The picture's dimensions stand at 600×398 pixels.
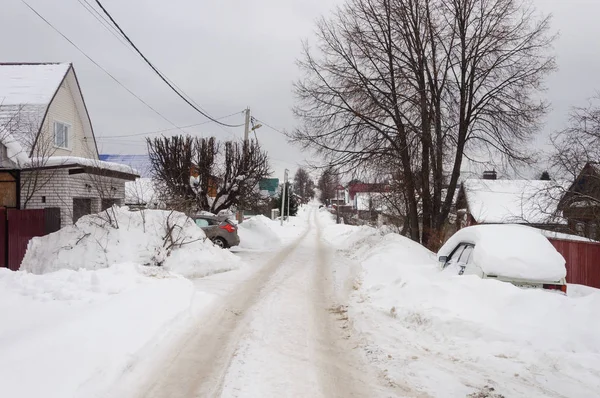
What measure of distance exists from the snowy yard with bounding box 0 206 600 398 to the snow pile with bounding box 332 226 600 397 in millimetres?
22

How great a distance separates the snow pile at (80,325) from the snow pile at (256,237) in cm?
1267

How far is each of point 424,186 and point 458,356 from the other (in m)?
14.0

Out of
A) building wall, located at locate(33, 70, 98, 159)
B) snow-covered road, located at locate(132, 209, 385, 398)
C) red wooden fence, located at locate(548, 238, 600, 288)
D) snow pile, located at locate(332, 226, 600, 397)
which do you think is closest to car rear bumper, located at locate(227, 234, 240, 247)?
building wall, located at locate(33, 70, 98, 159)

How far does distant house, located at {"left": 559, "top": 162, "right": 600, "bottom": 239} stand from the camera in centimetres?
1284

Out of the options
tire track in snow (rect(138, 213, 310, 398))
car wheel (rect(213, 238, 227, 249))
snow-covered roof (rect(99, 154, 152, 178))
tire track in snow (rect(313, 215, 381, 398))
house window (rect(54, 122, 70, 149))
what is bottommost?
tire track in snow (rect(313, 215, 381, 398))

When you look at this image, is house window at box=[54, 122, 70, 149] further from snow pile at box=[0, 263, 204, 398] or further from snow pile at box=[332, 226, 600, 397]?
snow pile at box=[332, 226, 600, 397]

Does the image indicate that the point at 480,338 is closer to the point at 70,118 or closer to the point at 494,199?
the point at 70,118

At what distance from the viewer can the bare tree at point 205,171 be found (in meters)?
21.7

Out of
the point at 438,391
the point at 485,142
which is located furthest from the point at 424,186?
the point at 438,391

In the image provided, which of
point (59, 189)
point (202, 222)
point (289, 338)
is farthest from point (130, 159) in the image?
point (289, 338)

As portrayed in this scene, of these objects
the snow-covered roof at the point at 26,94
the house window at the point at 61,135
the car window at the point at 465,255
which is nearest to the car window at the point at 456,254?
the car window at the point at 465,255

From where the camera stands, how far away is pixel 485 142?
18359mm

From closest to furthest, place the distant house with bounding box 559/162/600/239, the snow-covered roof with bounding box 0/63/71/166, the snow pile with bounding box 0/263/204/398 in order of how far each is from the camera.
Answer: the snow pile with bounding box 0/263/204/398
the distant house with bounding box 559/162/600/239
the snow-covered roof with bounding box 0/63/71/166

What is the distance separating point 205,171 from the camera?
22.2 metres
